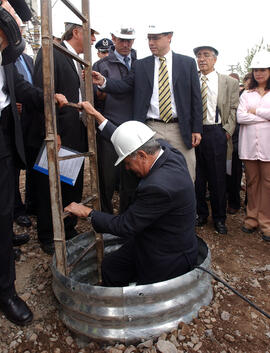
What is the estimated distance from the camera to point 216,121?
12.6 feet

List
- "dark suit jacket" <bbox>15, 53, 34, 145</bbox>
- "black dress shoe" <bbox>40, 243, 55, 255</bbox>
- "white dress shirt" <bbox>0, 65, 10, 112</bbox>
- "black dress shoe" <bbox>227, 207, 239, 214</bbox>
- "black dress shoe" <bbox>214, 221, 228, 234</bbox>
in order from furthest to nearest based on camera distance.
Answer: "black dress shoe" <bbox>227, 207, 239, 214</bbox> < "black dress shoe" <bbox>214, 221, 228, 234</bbox> < "black dress shoe" <bbox>40, 243, 55, 255</bbox> < "dark suit jacket" <bbox>15, 53, 34, 145</bbox> < "white dress shirt" <bbox>0, 65, 10, 112</bbox>

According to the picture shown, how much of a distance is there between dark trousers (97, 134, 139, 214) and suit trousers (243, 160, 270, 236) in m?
1.54

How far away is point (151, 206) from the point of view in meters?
2.05

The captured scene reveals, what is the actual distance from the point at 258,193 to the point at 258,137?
0.73 metres

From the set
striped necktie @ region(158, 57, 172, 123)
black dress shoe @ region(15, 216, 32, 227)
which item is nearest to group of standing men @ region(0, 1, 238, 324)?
striped necktie @ region(158, 57, 172, 123)

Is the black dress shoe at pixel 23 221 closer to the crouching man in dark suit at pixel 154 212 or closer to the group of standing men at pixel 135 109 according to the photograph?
the group of standing men at pixel 135 109

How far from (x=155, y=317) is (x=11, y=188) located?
132 centimetres

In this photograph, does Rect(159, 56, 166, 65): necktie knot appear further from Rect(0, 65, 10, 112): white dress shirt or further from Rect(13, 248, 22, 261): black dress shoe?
Rect(13, 248, 22, 261): black dress shoe

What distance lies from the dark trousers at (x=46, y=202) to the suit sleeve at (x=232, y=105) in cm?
192

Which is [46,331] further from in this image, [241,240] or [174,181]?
[241,240]

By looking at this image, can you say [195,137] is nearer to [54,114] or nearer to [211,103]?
[211,103]

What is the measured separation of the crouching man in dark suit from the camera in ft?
6.81

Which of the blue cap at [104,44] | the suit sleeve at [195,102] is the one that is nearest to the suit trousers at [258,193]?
the suit sleeve at [195,102]

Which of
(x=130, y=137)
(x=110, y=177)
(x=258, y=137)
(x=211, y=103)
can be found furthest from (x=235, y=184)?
(x=130, y=137)
